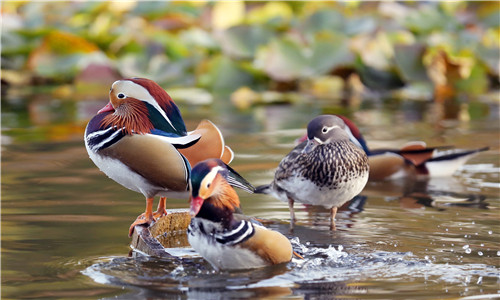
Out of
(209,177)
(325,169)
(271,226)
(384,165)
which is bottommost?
(271,226)

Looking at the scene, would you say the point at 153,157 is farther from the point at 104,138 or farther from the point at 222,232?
the point at 222,232

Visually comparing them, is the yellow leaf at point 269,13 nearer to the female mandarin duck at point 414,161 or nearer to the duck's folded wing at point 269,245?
the female mandarin duck at point 414,161

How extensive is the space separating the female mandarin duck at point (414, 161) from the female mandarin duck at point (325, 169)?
5.49ft

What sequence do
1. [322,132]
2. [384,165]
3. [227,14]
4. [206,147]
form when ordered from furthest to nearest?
[227,14]
[384,165]
[322,132]
[206,147]

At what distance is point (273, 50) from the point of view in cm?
1282

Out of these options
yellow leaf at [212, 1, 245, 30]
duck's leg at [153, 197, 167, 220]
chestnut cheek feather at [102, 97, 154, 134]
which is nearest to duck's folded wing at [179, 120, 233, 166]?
chestnut cheek feather at [102, 97, 154, 134]

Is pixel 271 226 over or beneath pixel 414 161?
beneath

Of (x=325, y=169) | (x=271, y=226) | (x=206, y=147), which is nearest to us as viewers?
(x=206, y=147)

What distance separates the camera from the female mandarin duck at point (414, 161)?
24.9 feet

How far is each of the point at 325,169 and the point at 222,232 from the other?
4.51ft

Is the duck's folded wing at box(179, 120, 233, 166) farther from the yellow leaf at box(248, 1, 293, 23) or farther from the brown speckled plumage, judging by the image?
the yellow leaf at box(248, 1, 293, 23)

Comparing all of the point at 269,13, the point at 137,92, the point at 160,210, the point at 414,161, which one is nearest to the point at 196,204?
the point at 137,92

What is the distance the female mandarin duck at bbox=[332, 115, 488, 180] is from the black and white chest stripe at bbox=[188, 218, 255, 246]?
315 cm

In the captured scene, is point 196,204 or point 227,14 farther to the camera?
point 227,14
